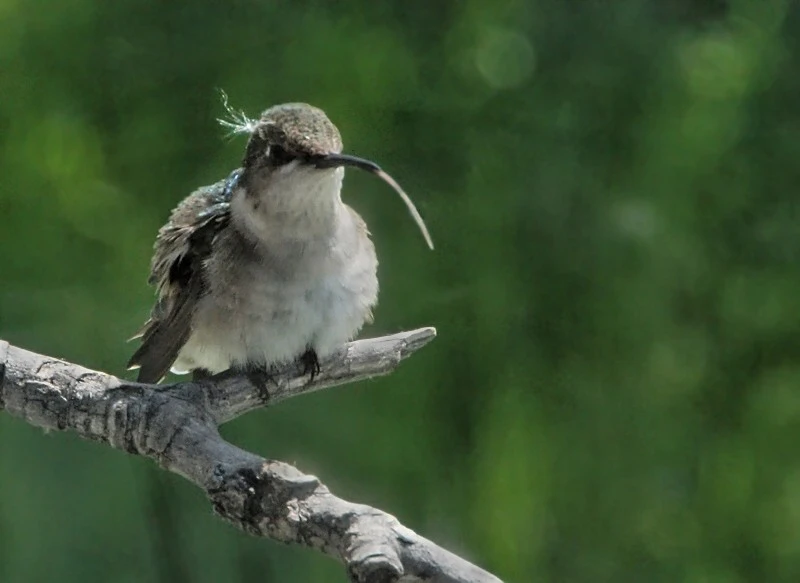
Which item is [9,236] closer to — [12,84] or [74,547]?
[12,84]

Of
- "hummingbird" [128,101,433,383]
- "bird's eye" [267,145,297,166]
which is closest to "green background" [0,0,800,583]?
"hummingbird" [128,101,433,383]

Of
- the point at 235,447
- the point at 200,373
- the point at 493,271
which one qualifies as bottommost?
the point at 493,271

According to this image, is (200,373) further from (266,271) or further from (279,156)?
(279,156)

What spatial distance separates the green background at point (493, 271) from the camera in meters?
2.59

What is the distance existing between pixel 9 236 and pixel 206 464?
1.59m

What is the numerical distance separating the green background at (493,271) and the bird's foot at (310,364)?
0.92 meters

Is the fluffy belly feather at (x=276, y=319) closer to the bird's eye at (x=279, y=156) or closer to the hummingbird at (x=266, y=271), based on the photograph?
the hummingbird at (x=266, y=271)

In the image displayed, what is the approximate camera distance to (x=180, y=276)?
171 centimetres

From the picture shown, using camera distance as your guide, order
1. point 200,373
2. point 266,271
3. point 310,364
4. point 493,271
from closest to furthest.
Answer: point 266,271, point 310,364, point 200,373, point 493,271

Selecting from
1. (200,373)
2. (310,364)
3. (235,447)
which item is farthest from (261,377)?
(235,447)

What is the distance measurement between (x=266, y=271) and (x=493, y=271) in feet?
3.98

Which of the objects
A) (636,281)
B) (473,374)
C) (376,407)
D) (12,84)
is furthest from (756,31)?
(12,84)

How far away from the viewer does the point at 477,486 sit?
2693mm

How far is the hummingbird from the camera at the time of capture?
1508 millimetres
